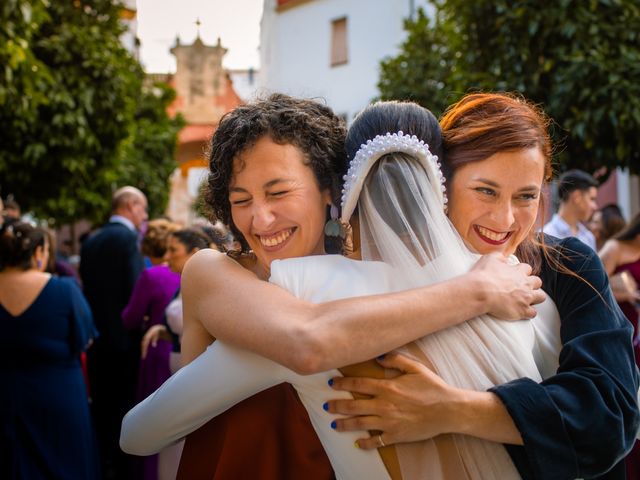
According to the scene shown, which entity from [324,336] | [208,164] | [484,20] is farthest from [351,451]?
[484,20]

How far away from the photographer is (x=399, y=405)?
4.86ft

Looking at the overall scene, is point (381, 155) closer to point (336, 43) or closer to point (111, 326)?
point (111, 326)

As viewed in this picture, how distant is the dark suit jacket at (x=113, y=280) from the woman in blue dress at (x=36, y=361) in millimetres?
1426

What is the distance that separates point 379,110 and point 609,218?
19.8ft

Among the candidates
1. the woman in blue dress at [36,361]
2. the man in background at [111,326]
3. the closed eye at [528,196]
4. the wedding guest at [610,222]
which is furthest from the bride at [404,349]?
the wedding guest at [610,222]

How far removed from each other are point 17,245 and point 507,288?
11.9 ft

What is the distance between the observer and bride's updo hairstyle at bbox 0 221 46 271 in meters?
4.33

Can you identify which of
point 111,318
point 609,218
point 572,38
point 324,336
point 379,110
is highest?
point 572,38

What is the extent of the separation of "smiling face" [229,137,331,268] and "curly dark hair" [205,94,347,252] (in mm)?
27

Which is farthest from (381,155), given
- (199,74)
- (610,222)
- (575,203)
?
(199,74)

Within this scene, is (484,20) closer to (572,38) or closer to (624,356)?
(572,38)

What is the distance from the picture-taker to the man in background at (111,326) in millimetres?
5906

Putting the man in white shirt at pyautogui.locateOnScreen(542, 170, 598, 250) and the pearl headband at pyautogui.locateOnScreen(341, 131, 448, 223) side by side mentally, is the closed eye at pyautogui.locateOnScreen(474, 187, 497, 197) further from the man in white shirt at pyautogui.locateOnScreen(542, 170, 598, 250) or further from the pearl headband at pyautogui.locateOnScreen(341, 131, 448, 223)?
the man in white shirt at pyautogui.locateOnScreen(542, 170, 598, 250)

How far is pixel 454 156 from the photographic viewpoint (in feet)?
6.00
